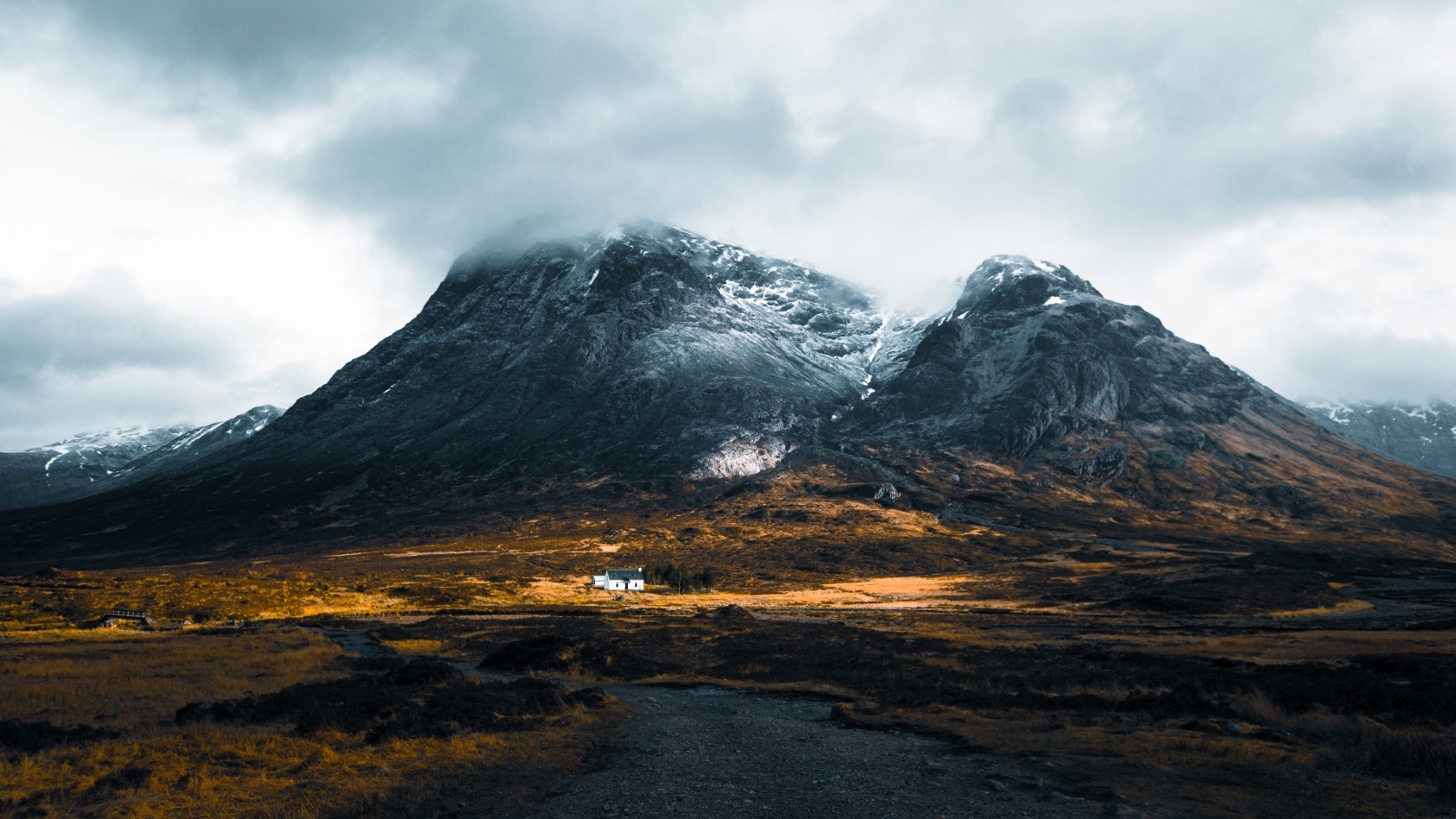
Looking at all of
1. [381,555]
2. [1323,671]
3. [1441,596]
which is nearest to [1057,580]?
[1441,596]

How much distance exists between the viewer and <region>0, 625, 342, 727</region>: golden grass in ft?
89.2

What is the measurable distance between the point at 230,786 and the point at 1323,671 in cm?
4385

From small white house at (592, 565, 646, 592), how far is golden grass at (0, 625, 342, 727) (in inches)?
3005

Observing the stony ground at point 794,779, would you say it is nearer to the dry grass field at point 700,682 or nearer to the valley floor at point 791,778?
the valley floor at point 791,778

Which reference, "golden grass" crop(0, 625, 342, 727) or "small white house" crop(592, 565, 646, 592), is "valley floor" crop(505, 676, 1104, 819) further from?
"small white house" crop(592, 565, 646, 592)

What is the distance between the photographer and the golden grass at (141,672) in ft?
89.2

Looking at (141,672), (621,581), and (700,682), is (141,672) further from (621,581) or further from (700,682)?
(621,581)

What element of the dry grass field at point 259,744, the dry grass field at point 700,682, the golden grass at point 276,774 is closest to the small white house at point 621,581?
the dry grass field at point 700,682

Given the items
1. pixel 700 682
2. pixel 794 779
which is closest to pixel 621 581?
pixel 700 682

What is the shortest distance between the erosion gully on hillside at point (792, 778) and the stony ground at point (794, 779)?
30 mm

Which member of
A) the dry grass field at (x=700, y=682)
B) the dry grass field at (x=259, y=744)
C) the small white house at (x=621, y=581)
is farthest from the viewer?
the small white house at (x=621, y=581)

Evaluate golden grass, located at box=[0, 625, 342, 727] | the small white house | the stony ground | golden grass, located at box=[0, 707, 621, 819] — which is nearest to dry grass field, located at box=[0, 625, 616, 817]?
golden grass, located at box=[0, 707, 621, 819]

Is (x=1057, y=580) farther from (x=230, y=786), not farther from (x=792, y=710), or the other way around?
(x=230, y=786)

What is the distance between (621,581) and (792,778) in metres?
117
